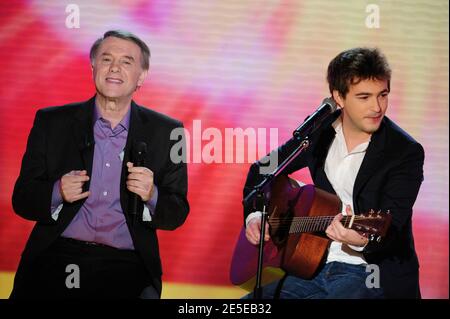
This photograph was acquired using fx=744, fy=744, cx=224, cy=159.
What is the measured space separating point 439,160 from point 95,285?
2000 millimetres

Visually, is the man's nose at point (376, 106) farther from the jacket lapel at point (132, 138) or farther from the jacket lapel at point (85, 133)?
the jacket lapel at point (85, 133)

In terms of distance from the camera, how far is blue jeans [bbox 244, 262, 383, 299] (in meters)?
3.66

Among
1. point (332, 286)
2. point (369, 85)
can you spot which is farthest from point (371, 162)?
point (332, 286)

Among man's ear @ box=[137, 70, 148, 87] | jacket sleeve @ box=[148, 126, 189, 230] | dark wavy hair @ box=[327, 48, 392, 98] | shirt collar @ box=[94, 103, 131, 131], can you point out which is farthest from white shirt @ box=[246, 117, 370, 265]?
man's ear @ box=[137, 70, 148, 87]

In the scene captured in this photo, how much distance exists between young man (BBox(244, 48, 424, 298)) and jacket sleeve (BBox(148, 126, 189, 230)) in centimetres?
40

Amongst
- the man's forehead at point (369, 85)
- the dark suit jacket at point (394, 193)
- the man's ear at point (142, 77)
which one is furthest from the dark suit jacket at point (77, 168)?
the man's forehead at point (369, 85)

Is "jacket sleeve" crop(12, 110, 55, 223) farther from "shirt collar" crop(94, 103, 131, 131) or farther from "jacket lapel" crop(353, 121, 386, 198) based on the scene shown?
"jacket lapel" crop(353, 121, 386, 198)

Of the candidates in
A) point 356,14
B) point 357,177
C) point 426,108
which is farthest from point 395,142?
point 356,14

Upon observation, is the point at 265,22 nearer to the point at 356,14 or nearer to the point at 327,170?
the point at 356,14

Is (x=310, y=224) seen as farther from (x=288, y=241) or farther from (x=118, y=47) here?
(x=118, y=47)

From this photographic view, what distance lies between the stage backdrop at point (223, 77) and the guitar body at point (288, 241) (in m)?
0.16

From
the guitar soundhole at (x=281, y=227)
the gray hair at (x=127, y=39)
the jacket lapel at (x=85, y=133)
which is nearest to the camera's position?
the guitar soundhole at (x=281, y=227)

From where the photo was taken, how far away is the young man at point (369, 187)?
12.0 ft
